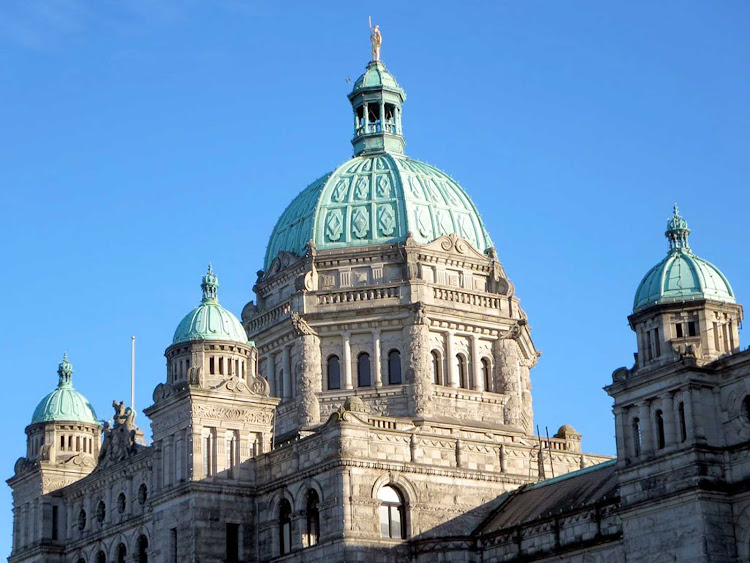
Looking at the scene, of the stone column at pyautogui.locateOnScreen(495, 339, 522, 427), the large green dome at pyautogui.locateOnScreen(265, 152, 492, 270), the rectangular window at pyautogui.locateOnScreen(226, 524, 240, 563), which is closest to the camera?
Answer: the rectangular window at pyautogui.locateOnScreen(226, 524, 240, 563)

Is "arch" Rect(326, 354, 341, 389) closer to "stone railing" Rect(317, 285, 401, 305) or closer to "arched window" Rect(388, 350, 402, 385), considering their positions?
"arched window" Rect(388, 350, 402, 385)

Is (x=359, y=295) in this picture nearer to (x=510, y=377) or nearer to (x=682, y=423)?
(x=510, y=377)

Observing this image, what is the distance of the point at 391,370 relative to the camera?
96.8 m

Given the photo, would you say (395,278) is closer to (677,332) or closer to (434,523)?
(434,523)

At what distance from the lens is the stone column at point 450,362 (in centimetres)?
9675

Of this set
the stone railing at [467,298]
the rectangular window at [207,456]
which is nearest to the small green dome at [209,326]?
the rectangular window at [207,456]

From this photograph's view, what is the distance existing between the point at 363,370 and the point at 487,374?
25.9 feet

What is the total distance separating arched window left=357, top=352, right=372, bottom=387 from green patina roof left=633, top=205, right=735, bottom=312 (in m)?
29.6

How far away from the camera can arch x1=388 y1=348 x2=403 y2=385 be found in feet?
316

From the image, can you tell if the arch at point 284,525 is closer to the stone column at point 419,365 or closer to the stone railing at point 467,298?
the stone column at point 419,365

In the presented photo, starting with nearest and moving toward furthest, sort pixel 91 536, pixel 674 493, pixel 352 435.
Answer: pixel 674 493, pixel 352 435, pixel 91 536

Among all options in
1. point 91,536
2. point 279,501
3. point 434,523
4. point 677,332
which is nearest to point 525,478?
point 434,523

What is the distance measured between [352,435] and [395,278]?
2067 centimetres

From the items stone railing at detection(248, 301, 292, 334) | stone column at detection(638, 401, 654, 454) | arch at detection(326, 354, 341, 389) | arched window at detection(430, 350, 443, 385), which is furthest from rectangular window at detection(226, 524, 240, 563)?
stone column at detection(638, 401, 654, 454)
